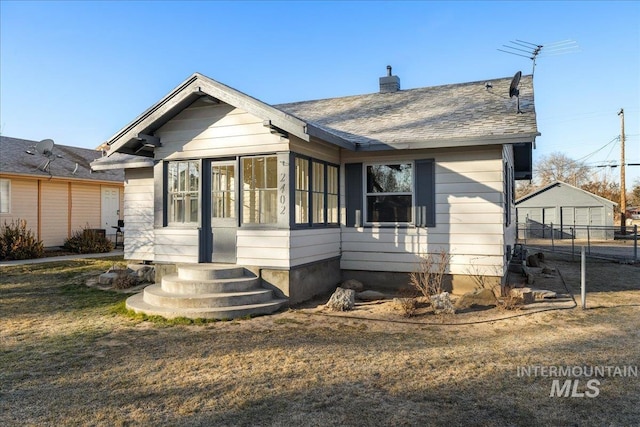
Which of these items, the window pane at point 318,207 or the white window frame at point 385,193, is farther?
the white window frame at point 385,193

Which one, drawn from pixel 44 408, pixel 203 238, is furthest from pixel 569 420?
pixel 203 238

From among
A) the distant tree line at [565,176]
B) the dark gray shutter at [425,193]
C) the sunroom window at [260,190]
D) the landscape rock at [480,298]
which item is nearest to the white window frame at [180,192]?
the sunroom window at [260,190]

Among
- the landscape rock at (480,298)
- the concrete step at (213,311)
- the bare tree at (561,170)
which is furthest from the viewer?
the bare tree at (561,170)

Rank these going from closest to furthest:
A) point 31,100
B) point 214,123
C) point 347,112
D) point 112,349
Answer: point 112,349, point 214,123, point 347,112, point 31,100

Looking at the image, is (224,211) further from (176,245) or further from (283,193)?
(283,193)

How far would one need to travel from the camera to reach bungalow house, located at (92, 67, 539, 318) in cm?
745

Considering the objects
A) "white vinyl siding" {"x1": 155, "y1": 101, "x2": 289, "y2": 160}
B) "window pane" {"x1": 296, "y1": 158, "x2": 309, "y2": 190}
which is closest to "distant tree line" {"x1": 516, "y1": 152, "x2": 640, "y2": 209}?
"window pane" {"x1": 296, "y1": 158, "x2": 309, "y2": 190}

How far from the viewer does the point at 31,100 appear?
69.2 feet

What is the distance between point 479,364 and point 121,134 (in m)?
7.18

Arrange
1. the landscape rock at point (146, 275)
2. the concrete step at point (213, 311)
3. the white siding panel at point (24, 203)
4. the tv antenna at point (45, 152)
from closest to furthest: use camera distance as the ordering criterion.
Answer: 1. the concrete step at point (213, 311)
2. the landscape rock at point (146, 275)
3. the white siding panel at point (24, 203)
4. the tv antenna at point (45, 152)

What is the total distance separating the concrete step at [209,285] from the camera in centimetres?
704

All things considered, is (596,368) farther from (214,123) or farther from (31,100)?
(31,100)

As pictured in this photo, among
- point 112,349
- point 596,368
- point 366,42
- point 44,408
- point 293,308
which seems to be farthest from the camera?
point 366,42

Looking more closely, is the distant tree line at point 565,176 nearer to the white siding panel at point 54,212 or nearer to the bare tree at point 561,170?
the bare tree at point 561,170
